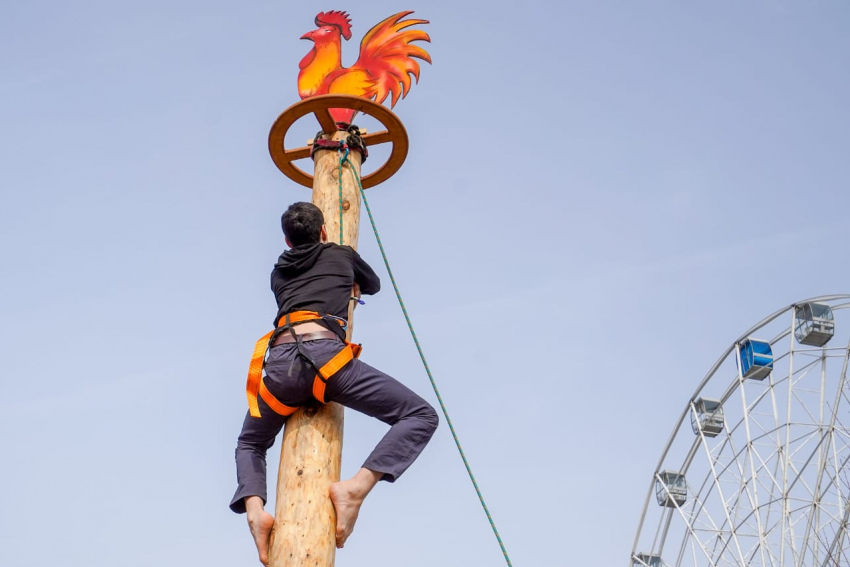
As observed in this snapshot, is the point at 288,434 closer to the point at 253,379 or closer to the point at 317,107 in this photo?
the point at 253,379

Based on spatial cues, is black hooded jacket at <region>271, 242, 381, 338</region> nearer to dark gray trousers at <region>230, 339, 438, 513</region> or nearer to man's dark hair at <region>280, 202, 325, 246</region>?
man's dark hair at <region>280, 202, 325, 246</region>

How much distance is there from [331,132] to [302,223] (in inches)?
43.6

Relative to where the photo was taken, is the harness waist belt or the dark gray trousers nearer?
the dark gray trousers

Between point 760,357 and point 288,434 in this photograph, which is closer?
point 288,434

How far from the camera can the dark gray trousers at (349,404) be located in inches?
158

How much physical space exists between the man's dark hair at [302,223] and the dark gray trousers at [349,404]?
60 cm

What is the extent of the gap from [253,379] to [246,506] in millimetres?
Result: 569

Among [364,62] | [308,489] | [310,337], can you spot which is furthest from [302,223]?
[364,62]

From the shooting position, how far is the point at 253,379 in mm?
4195

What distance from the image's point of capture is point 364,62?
5.86m

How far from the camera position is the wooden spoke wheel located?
5.20 meters

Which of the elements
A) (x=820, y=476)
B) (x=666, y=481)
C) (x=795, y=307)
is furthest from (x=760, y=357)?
(x=666, y=481)

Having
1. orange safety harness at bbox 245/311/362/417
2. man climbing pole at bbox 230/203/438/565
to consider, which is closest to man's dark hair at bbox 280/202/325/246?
man climbing pole at bbox 230/203/438/565

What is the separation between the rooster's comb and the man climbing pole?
216 cm
